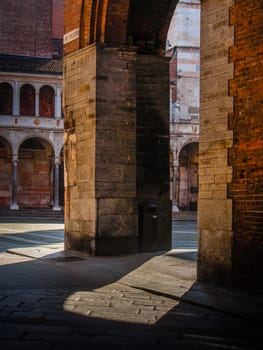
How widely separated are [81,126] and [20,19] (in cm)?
3165

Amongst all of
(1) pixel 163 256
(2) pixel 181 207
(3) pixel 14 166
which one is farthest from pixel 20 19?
(1) pixel 163 256

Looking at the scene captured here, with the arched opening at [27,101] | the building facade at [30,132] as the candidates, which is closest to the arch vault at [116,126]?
the building facade at [30,132]

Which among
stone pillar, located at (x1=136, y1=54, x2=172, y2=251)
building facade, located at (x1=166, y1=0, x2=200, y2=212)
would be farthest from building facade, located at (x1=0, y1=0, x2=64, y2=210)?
stone pillar, located at (x1=136, y1=54, x2=172, y2=251)

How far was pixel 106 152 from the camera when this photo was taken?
11.9 metres

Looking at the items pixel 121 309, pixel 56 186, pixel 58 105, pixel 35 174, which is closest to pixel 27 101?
pixel 58 105

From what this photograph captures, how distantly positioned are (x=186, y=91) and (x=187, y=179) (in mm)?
5852

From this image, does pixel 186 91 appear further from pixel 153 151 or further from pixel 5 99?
pixel 153 151

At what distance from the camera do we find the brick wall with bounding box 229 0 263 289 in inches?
297

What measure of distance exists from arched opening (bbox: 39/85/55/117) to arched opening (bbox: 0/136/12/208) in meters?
3.22

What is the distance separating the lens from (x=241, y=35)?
7.93 meters

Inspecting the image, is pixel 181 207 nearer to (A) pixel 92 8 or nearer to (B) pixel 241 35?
(A) pixel 92 8

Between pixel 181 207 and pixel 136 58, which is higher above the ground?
A: pixel 136 58

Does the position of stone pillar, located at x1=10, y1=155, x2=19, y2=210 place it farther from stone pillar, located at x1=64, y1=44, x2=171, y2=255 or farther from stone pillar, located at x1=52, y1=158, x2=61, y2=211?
stone pillar, located at x1=64, y1=44, x2=171, y2=255

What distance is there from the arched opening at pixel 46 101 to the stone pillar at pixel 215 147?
100 feet
